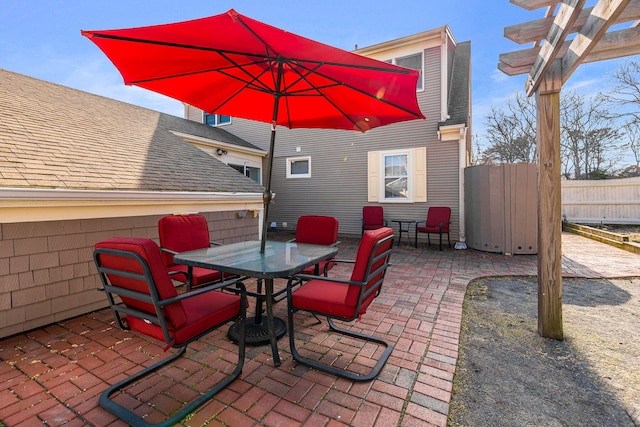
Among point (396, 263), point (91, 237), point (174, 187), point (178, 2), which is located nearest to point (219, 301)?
point (91, 237)

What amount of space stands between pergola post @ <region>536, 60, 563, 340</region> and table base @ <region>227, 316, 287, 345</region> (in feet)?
7.95

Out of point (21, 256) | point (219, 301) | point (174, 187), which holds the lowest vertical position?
point (219, 301)

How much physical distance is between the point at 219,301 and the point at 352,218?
275 inches

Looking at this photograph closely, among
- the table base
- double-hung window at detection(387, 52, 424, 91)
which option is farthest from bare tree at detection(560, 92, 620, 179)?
the table base

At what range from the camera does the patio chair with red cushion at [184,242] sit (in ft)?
9.80

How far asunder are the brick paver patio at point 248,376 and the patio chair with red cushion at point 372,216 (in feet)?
14.2

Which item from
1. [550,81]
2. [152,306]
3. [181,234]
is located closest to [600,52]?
[550,81]

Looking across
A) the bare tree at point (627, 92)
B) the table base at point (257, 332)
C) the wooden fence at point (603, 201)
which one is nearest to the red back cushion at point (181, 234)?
the table base at point (257, 332)

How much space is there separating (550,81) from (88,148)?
5.32 meters

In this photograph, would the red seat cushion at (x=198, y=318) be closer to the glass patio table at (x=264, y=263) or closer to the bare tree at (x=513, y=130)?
the glass patio table at (x=264, y=263)

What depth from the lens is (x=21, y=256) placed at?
9.07 feet

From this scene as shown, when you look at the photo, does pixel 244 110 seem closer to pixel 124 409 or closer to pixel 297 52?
pixel 297 52

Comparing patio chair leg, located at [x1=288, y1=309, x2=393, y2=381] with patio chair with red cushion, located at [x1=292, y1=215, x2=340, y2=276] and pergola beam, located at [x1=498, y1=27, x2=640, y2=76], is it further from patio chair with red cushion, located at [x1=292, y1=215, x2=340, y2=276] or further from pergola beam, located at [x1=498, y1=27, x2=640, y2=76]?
pergola beam, located at [x1=498, y1=27, x2=640, y2=76]

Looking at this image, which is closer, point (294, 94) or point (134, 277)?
point (134, 277)
